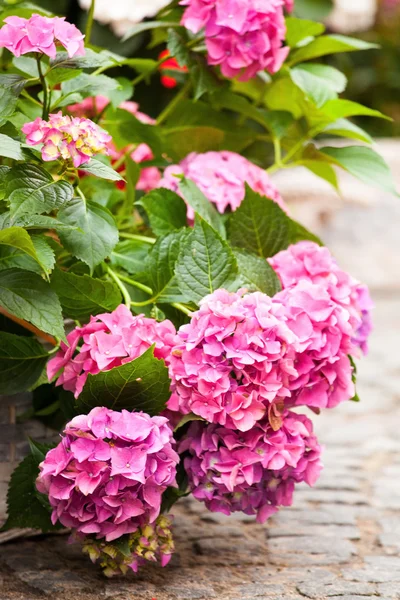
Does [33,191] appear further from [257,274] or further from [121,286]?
[257,274]

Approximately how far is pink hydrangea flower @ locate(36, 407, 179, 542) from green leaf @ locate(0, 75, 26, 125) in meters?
0.34

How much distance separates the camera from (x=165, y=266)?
3.54 feet

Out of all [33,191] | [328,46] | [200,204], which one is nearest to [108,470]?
[33,191]

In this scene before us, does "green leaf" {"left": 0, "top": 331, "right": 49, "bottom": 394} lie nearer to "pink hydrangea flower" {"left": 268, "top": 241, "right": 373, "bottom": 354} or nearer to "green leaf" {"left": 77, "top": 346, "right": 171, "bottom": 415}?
"green leaf" {"left": 77, "top": 346, "right": 171, "bottom": 415}

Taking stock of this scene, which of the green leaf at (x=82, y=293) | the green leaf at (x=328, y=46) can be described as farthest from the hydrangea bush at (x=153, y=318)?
the green leaf at (x=328, y=46)

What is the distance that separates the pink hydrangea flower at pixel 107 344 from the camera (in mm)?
977

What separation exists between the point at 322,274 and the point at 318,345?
0.14 m

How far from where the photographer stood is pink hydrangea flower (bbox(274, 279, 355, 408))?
992 millimetres

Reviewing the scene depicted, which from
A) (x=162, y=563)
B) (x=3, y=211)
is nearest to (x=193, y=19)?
(x=3, y=211)

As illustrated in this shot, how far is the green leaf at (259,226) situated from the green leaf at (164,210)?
72mm

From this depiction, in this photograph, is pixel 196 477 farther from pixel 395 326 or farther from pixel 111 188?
pixel 395 326

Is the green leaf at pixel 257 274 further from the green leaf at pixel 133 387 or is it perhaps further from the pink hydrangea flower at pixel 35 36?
the pink hydrangea flower at pixel 35 36

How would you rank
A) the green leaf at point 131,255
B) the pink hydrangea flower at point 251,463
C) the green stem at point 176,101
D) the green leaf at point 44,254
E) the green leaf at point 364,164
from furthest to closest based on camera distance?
the green stem at point 176,101, the green leaf at point 364,164, the green leaf at point 131,255, the pink hydrangea flower at point 251,463, the green leaf at point 44,254

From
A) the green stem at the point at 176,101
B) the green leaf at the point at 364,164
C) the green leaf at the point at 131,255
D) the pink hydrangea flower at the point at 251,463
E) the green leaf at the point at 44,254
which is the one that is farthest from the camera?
the green stem at the point at 176,101
